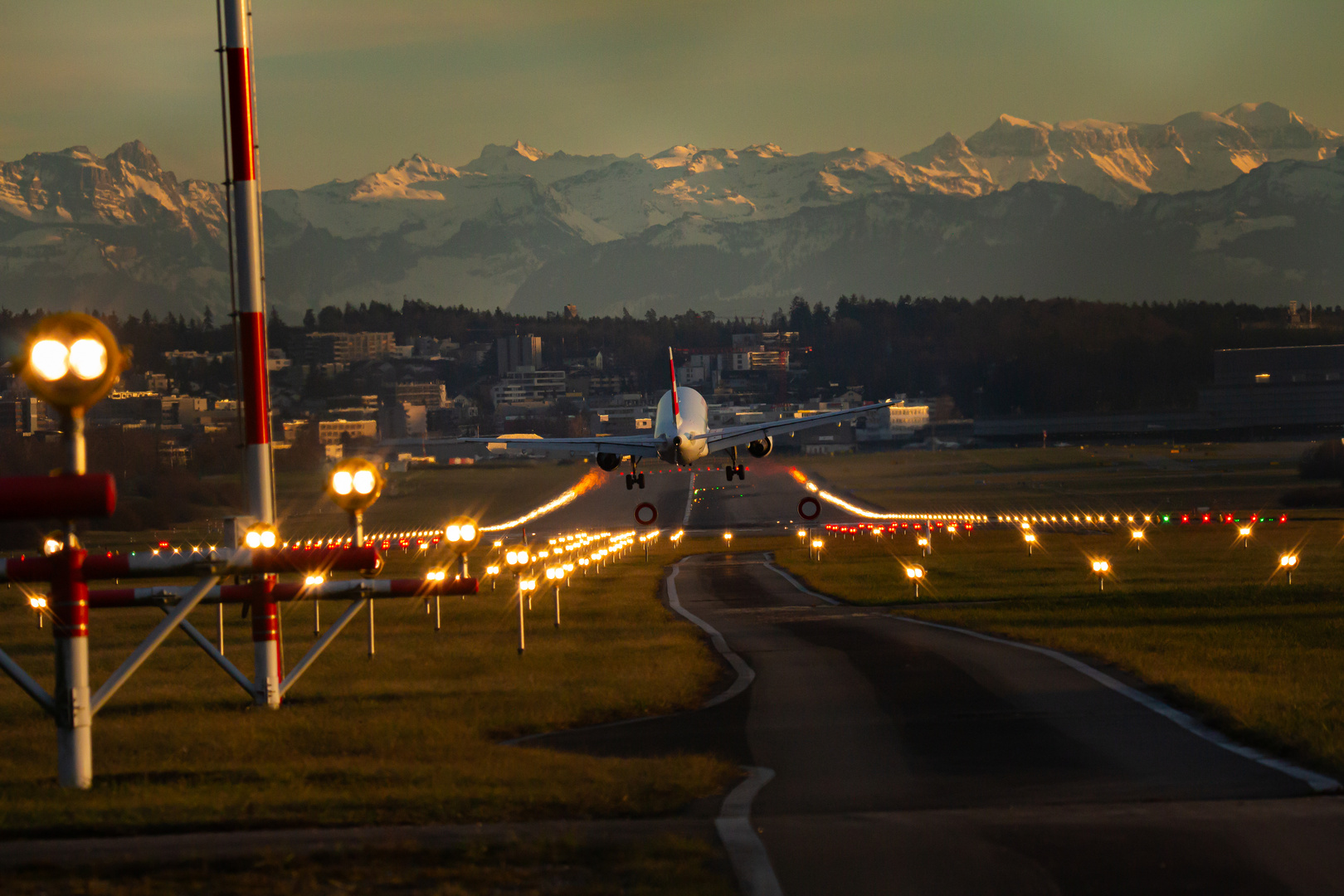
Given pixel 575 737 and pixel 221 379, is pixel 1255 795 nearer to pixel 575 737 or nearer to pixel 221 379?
pixel 575 737

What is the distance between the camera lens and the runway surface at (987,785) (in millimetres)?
12398

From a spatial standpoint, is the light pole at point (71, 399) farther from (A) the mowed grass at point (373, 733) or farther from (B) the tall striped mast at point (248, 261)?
(B) the tall striped mast at point (248, 261)

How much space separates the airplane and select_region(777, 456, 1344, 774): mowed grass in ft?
27.5

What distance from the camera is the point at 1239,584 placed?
187 ft

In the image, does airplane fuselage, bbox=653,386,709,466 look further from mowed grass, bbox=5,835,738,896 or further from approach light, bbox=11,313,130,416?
mowed grass, bbox=5,835,738,896

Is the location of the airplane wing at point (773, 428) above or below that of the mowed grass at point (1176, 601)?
above

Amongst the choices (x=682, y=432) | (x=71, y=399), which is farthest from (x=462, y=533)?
(x=682, y=432)

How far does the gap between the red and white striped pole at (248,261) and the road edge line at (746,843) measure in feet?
A: 42.8

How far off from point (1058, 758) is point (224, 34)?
70.1ft

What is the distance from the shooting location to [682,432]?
217 ft

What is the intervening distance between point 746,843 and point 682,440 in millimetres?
52163

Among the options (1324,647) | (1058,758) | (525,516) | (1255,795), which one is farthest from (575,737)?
(525,516)

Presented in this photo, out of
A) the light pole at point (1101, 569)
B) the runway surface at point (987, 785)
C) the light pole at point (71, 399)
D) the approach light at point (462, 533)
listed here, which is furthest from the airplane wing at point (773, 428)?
the light pole at point (71, 399)

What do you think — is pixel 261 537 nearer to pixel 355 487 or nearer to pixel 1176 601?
pixel 355 487
